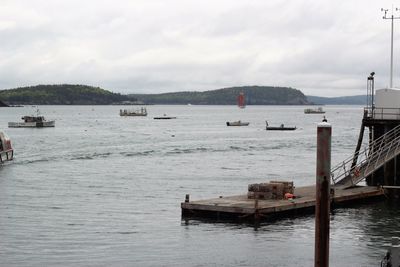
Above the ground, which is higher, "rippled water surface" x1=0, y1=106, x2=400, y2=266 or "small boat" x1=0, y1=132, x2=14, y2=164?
"small boat" x1=0, y1=132, x2=14, y2=164

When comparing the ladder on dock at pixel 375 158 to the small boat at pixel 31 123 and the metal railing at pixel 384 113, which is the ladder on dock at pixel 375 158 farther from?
the small boat at pixel 31 123

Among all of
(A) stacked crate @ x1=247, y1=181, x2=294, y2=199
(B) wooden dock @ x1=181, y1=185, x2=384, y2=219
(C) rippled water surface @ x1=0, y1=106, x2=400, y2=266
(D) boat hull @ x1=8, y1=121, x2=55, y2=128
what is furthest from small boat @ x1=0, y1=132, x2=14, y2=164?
(D) boat hull @ x1=8, y1=121, x2=55, y2=128

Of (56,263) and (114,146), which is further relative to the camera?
(114,146)

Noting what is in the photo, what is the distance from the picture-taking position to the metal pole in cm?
2112

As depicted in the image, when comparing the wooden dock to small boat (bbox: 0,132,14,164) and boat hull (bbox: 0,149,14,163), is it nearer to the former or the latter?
boat hull (bbox: 0,149,14,163)

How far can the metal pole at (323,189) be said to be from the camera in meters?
21.1

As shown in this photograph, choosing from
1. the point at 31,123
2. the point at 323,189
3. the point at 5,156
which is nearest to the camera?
the point at 323,189

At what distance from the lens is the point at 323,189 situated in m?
21.4

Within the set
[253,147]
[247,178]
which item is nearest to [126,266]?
[247,178]

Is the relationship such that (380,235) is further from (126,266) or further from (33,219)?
(33,219)

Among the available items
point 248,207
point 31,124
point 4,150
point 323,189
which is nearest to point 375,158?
point 248,207

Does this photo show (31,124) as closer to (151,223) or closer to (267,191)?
(151,223)

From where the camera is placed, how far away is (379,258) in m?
31.2

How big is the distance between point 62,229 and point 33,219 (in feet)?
12.6
